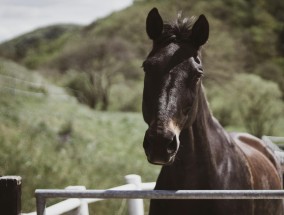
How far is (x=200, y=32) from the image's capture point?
288 cm

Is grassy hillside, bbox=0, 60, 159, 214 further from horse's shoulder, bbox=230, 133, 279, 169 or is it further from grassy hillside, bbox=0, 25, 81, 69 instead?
grassy hillside, bbox=0, 25, 81, 69

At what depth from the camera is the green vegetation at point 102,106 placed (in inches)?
586

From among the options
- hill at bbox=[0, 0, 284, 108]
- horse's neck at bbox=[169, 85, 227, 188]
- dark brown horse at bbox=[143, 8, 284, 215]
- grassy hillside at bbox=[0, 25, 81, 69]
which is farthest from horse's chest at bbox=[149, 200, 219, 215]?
grassy hillside at bbox=[0, 25, 81, 69]

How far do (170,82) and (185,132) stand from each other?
0.48 m

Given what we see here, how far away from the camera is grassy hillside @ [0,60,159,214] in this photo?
12993 mm

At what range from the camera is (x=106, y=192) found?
2385 mm

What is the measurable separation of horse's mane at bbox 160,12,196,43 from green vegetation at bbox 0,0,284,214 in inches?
6.9

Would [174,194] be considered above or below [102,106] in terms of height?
below

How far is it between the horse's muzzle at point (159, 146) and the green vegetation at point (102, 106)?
1.09 metres

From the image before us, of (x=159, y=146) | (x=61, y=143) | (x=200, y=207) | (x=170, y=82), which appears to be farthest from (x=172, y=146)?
(x=61, y=143)

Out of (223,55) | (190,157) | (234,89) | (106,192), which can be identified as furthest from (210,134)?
(223,55)

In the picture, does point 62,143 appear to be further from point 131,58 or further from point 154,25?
point 131,58

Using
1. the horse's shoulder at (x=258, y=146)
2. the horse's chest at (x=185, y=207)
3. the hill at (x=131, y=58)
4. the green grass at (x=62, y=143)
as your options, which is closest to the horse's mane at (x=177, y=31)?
the horse's chest at (x=185, y=207)

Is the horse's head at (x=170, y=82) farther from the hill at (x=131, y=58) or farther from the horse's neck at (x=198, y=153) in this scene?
the hill at (x=131, y=58)
